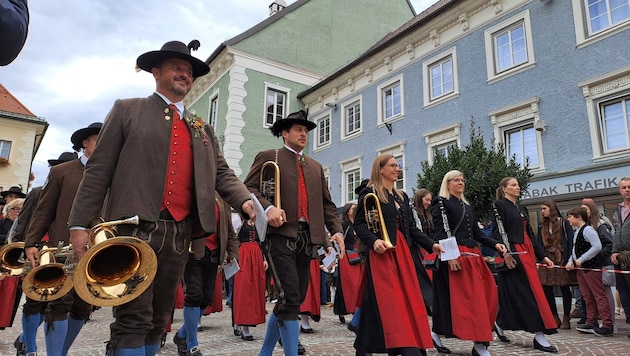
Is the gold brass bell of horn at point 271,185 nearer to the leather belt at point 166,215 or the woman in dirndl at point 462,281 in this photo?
the leather belt at point 166,215

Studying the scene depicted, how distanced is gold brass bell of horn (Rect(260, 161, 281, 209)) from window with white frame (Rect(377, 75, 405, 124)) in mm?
14062

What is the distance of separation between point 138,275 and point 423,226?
6.00 metres

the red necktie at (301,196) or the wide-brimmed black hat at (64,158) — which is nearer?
the red necktie at (301,196)

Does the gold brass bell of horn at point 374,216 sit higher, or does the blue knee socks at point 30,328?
the gold brass bell of horn at point 374,216

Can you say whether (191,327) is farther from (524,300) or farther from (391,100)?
(391,100)

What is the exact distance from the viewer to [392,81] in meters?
18.4

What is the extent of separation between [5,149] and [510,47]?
33304mm

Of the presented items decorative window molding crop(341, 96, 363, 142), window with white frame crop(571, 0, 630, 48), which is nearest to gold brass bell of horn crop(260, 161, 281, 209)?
window with white frame crop(571, 0, 630, 48)

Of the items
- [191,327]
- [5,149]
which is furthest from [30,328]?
[5,149]

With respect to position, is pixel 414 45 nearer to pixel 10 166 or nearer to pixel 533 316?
pixel 533 316

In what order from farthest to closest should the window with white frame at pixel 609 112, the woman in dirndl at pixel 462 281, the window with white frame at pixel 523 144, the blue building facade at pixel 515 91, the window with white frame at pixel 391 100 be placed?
the window with white frame at pixel 391 100, the window with white frame at pixel 523 144, the blue building facade at pixel 515 91, the window with white frame at pixel 609 112, the woman in dirndl at pixel 462 281

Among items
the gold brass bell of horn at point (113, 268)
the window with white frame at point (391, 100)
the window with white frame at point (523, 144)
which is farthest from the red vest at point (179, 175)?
the window with white frame at point (391, 100)

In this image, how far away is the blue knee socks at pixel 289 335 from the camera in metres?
3.83

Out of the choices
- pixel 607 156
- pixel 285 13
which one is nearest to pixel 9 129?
pixel 285 13
